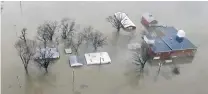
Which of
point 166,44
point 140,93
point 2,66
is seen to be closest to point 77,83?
point 140,93

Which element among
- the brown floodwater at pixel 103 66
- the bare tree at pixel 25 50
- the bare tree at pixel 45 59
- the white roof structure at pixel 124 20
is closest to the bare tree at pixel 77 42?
the brown floodwater at pixel 103 66

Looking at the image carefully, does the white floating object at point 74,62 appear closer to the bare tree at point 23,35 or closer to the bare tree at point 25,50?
the bare tree at point 25,50

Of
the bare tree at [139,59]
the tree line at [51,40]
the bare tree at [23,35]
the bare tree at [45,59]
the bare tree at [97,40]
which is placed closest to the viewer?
the bare tree at [45,59]

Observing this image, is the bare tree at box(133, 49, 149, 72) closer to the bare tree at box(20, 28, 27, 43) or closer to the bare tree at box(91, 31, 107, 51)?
the bare tree at box(91, 31, 107, 51)

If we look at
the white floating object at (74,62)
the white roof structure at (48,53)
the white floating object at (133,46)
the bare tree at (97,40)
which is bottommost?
the white floating object at (74,62)

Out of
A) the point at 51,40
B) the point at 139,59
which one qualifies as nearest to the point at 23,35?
the point at 51,40

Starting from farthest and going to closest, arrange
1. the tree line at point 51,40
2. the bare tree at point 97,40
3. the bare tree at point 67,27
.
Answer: the bare tree at point 67,27
the bare tree at point 97,40
the tree line at point 51,40

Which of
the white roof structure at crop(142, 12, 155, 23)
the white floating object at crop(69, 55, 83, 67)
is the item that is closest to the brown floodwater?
the white floating object at crop(69, 55, 83, 67)

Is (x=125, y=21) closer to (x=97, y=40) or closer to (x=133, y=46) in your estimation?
(x=133, y=46)

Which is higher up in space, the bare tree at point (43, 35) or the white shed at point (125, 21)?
the white shed at point (125, 21)
